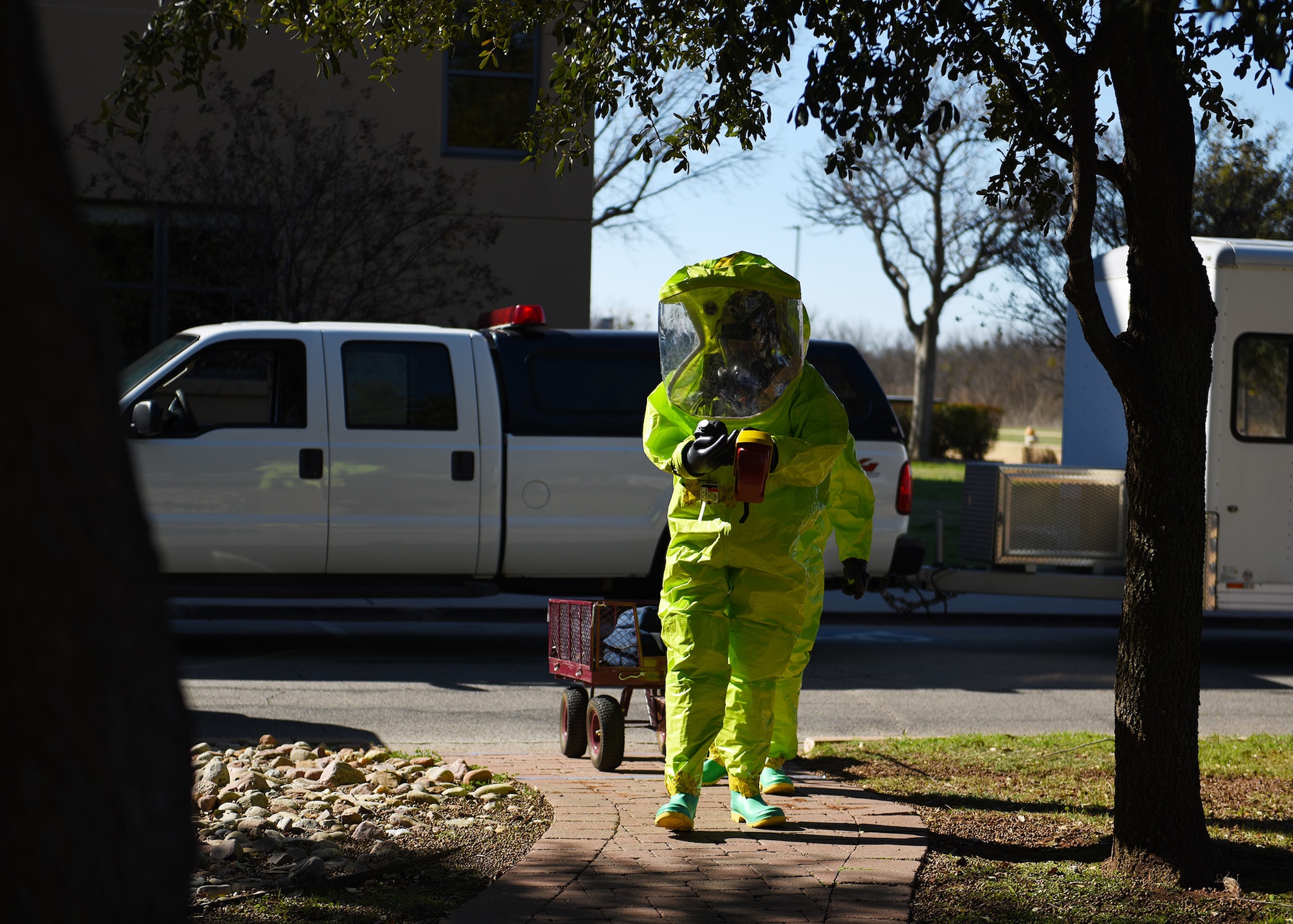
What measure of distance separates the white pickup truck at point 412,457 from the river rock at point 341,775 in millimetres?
3641

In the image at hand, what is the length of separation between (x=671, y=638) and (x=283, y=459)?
4603 millimetres

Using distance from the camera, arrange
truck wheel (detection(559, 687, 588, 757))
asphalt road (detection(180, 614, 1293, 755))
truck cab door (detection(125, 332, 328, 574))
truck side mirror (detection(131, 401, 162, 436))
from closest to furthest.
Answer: truck wheel (detection(559, 687, 588, 757)) < asphalt road (detection(180, 614, 1293, 755)) < truck side mirror (detection(131, 401, 162, 436)) < truck cab door (detection(125, 332, 328, 574))

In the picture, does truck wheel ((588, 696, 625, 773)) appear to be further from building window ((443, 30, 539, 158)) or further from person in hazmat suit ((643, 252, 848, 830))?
building window ((443, 30, 539, 158))

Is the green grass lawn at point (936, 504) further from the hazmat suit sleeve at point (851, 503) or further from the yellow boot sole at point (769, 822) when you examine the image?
the yellow boot sole at point (769, 822)

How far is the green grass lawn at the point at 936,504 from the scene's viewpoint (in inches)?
714

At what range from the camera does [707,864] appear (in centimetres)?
442

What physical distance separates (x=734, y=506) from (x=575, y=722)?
1.85 meters

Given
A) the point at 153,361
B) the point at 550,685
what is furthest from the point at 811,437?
the point at 153,361

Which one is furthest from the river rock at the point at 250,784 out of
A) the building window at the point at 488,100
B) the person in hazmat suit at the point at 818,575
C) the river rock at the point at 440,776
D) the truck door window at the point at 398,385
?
the building window at the point at 488,100

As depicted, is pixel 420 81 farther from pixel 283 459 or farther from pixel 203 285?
pixel 283 459

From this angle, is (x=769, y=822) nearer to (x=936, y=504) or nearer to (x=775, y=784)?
(x=775, y=784)

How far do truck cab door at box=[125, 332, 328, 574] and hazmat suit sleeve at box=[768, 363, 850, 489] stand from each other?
15.2ft

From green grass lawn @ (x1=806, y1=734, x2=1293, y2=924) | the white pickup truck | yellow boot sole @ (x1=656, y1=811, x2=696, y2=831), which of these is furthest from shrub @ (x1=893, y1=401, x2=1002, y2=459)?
yellow boot sole @ (x1=656, y1=811, x2=696, y2=831)

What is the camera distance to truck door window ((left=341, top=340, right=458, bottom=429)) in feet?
29.8
